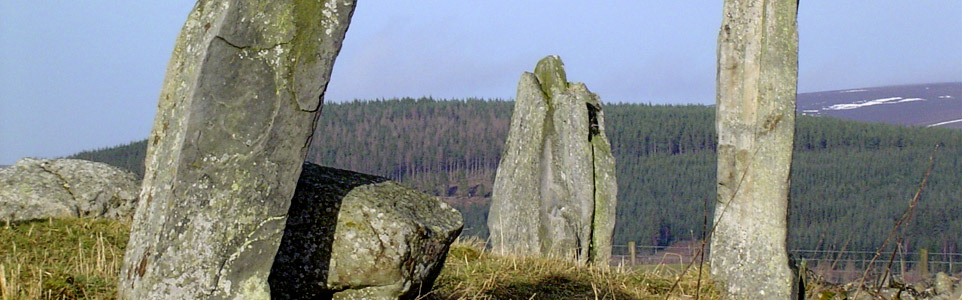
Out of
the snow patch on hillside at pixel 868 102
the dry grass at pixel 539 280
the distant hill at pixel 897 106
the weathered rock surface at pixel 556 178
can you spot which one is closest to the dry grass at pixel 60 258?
the dry grass at pixel 539 280

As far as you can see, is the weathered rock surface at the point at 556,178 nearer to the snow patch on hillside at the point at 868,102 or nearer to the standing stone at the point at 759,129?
the standing stone at the point at 759,129

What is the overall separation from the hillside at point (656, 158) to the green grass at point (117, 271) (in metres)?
45.7

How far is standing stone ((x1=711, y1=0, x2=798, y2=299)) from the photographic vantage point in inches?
386

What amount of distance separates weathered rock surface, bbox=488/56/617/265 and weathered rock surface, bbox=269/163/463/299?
297 inches

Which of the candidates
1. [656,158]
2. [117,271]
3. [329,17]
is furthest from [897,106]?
[329,17]

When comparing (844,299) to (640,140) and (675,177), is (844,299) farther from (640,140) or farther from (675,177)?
(640,140)

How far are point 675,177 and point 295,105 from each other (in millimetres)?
72477

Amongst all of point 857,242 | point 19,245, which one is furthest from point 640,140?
point 19,245

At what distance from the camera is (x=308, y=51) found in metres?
5.08

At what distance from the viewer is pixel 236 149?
4.95 meters

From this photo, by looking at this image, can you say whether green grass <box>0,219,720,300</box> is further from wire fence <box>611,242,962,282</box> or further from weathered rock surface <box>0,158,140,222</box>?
weathered rock surface <box>0,158,140,222</box>

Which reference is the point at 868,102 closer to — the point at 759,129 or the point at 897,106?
the point at 897,106

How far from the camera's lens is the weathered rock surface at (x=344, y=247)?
561cm

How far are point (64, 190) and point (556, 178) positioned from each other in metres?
5.94
